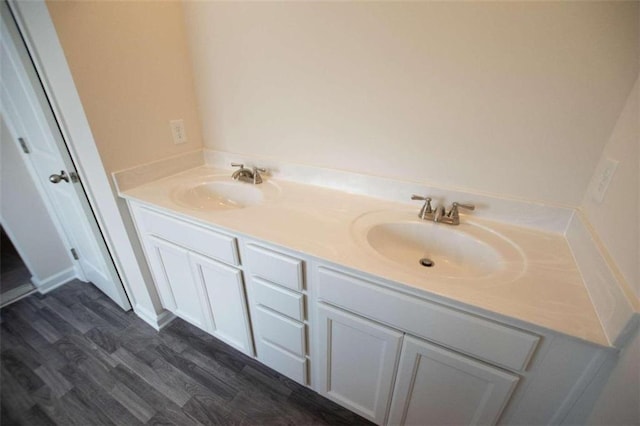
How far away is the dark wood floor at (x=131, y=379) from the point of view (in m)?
1.23

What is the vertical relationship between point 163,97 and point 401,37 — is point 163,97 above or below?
below

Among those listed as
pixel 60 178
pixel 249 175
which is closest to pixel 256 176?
pixel 249 175

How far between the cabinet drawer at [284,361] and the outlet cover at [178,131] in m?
1.19

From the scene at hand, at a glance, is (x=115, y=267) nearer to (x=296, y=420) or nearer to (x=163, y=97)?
(x=163, y=97)

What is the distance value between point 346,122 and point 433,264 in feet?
2.33

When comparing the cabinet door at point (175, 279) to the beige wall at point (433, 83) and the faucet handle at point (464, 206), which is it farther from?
the faucet handle at point (464, 206)

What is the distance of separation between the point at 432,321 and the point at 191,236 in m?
1.01

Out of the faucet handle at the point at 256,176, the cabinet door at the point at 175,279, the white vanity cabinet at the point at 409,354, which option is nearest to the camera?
the white vanity cabinet at the point at 409,354

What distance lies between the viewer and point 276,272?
101cm

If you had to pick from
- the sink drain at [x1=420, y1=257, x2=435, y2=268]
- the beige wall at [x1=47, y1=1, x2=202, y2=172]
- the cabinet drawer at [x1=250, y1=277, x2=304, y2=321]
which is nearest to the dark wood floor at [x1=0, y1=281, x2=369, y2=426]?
the cabinet drawer at [x1=250, y1=277, x2=304, y2=321]

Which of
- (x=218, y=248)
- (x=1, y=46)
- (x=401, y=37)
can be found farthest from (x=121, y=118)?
(x=401, y=37)

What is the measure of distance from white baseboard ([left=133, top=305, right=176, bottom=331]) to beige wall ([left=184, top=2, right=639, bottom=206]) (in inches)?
47.3

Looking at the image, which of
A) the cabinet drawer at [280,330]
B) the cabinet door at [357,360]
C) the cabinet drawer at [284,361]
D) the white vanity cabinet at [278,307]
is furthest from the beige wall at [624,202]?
the cabinet drawer at [284,361]

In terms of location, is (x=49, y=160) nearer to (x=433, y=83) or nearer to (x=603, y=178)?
(x=433, y=83)
